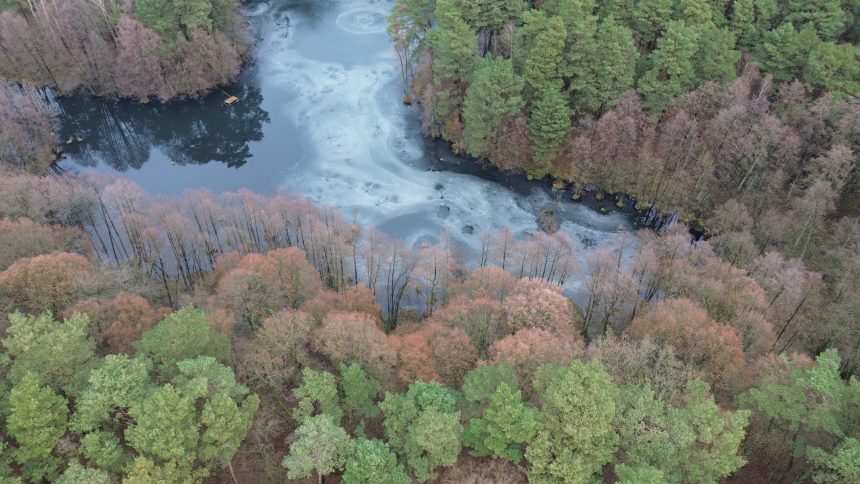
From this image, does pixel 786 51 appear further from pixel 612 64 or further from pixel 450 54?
pixel 450 54

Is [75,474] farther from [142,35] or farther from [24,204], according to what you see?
[142,35]

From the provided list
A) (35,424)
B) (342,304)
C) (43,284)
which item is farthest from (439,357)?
(43,284)

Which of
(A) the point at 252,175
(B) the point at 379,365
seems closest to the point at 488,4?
(A) the point at 252,175

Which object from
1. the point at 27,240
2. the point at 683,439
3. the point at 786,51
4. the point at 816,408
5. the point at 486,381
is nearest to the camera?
the point at 683,439

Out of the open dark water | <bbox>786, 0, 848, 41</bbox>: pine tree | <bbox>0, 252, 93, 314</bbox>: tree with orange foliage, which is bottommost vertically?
the open dark water

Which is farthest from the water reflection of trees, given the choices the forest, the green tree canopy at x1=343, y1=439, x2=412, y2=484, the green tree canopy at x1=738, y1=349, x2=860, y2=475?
the green tree canopy at x1=738, y1=349, x2=860, y2=475

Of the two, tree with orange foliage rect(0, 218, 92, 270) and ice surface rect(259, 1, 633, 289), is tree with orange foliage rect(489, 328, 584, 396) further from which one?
tree with orange foliage rect(0, 218, 92, 270)

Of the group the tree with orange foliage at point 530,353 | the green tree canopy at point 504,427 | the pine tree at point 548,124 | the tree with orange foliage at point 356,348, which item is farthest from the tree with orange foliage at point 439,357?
the pine tree at point 548,124
